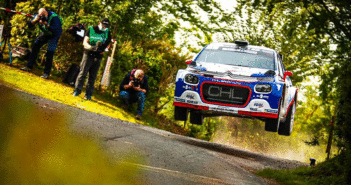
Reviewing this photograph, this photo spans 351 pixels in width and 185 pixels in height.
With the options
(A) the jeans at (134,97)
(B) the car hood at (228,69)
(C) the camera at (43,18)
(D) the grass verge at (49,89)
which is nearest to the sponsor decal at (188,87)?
(B) the car hood at (228,69)

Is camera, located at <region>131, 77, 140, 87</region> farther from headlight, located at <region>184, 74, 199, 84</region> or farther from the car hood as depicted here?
headlight, located at <region>184, 74, 199, 84</region>

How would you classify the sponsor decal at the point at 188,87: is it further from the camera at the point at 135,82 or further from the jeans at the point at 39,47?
the jeans at the point at 39,47

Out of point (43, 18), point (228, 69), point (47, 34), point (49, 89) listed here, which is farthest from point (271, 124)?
point (43, 18)

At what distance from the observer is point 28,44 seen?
12.9 meters

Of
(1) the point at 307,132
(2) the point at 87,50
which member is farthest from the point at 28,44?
(1) the point at 307,132

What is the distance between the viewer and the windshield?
8734 mm

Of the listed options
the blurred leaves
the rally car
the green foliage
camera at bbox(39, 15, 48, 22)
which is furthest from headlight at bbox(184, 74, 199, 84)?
camera at bbox(39, 15, 48, 22)

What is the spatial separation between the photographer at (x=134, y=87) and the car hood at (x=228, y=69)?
3.62 meters

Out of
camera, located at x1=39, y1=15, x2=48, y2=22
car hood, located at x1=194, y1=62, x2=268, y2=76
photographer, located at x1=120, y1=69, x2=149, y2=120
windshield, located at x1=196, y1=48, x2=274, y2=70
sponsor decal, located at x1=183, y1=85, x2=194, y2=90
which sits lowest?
photographer, located at x1=120, y1=69, x2=149, y2=120

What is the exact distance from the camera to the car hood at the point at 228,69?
793 cm

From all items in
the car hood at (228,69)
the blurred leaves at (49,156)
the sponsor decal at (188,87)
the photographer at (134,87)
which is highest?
the car hood at (228,69)

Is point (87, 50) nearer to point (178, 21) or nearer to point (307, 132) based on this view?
point (178, 21)

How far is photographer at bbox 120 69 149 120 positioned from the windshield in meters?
2.86

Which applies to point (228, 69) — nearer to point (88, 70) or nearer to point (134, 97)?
point (88, 70)
